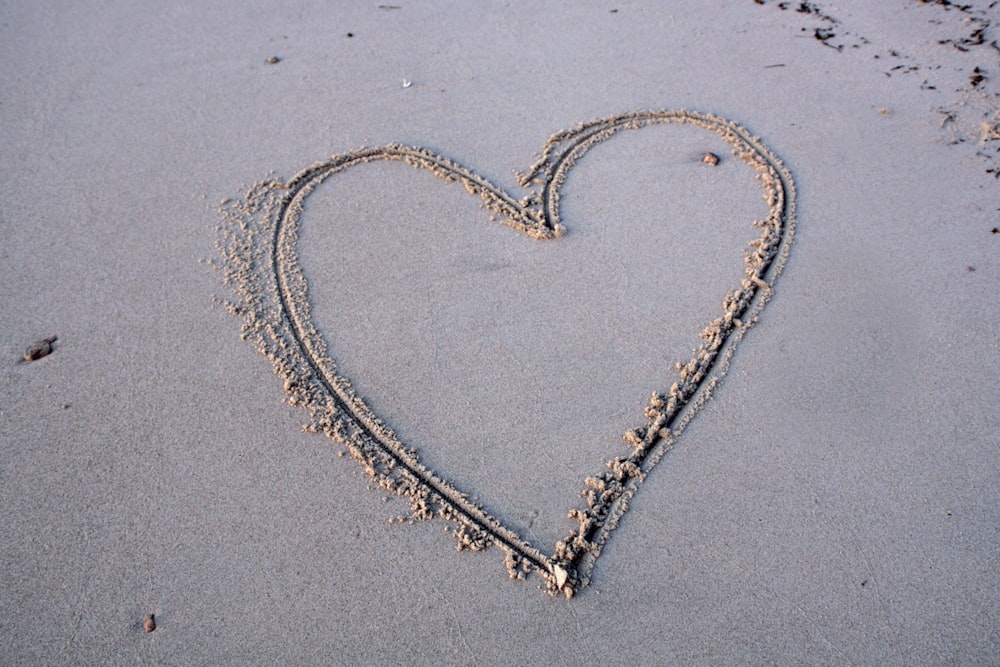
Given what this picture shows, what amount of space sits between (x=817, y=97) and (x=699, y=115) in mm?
643

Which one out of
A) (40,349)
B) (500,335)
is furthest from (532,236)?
(40,349)

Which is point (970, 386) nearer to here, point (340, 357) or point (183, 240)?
point (340, 357)

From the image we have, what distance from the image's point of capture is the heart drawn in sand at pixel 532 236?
2.17 metres

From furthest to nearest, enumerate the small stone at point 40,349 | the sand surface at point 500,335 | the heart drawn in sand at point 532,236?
the small stone at point 40,349 < the heart drawn in sand at point 532,236 < the sand surface at point 500,335

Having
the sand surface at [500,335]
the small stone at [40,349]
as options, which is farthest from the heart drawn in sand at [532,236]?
the small stone at [40,349]

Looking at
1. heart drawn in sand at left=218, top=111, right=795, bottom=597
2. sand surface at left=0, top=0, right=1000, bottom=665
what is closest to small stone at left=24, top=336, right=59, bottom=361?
sand surface at left=0, top=0, right=1000, bottom=665

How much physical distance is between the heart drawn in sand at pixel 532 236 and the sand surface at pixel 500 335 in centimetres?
5

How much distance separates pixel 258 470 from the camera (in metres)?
2.28

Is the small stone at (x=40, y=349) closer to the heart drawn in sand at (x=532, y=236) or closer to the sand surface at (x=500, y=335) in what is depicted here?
the sand surface at (x=500, y=335)

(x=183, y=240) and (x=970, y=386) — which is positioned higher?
(x=183, y=240)

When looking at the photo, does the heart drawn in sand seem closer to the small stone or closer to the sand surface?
the sand surface

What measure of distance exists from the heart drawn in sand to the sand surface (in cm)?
5

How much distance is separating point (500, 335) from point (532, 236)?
52 cm

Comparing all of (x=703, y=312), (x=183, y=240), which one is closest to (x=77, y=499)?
(x=183, y=240)
